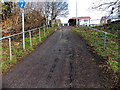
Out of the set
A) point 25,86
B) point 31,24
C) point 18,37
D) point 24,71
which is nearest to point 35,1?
point 31,24

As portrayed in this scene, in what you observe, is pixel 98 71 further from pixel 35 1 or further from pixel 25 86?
pixel 35 1

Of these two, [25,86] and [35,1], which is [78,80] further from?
[35,1]

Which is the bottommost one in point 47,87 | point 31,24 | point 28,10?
point 47,87

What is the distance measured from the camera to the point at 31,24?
10.4 metres

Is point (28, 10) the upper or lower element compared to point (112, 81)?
upper

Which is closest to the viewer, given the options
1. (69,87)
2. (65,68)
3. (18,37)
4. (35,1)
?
(69,87)

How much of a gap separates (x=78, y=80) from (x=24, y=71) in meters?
1.82

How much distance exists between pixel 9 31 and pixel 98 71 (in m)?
6.18

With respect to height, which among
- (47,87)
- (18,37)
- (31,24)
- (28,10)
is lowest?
(47,87)

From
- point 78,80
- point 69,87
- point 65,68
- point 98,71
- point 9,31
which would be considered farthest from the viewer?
point 9,31

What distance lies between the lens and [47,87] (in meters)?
2.91

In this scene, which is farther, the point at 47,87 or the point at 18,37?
the point at 18,37

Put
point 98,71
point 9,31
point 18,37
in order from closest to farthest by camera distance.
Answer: point 98,71 < point 9,31 < point 18,37

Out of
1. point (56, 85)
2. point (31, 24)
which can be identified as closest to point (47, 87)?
point (56, 85)
